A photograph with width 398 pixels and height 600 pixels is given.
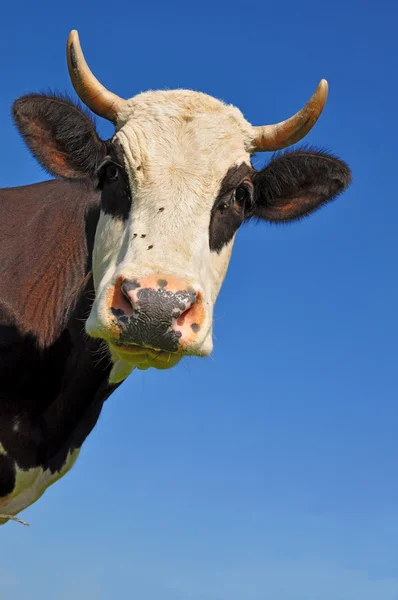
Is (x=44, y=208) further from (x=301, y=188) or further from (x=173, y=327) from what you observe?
(x=173, y=327)

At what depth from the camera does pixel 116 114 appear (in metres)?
7.95

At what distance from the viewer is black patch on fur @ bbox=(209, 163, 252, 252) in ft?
23.1

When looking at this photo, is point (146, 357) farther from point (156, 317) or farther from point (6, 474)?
point (6, 474)

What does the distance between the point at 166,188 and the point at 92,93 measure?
178 cm

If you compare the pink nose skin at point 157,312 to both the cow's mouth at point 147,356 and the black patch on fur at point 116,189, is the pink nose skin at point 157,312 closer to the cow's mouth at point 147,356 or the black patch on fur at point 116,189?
the cow's mouth at point 147,356

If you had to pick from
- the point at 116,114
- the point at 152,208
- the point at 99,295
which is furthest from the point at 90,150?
the point at 99,295

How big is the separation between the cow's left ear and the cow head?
12mm

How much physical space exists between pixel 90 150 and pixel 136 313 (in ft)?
9.37

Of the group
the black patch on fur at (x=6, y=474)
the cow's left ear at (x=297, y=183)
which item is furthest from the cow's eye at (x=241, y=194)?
the black patch on fur at (x=6, y=474)

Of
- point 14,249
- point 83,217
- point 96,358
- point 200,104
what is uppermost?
point 200,104

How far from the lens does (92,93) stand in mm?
7938

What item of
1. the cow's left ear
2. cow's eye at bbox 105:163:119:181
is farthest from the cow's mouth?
the cow's left ear

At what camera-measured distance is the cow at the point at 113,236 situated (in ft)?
20.0

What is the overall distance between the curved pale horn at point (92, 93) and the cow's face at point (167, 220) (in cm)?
18
